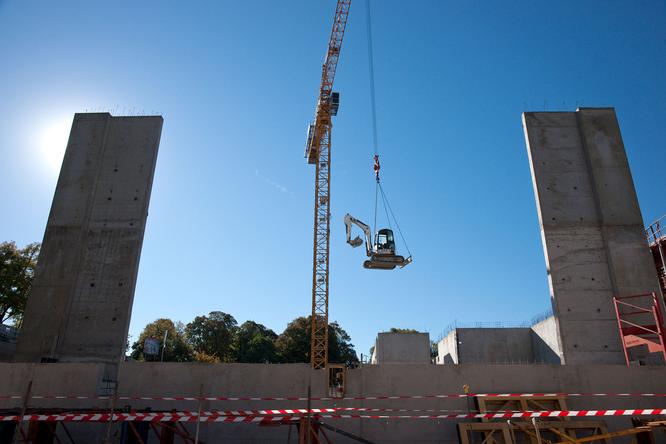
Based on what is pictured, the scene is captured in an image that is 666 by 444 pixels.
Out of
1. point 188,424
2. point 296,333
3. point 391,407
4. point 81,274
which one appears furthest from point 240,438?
point 296,333

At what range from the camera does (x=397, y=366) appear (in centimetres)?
1599

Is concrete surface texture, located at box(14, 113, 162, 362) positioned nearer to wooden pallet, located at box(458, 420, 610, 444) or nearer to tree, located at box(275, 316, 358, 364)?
wooden pallet, located at box(458, 420, 610, 444)

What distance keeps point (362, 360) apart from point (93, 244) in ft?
49.4

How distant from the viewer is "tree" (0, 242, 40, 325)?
31.7 meters

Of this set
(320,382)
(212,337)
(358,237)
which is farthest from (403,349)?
(212,337)

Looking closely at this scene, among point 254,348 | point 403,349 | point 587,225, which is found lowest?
point 403,349

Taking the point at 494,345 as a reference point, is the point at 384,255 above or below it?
above

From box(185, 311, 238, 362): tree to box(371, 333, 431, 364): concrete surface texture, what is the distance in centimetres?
2307

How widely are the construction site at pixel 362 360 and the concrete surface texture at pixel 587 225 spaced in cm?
7

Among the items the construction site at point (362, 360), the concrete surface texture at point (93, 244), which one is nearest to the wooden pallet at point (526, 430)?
the construction site at point (362, 360)

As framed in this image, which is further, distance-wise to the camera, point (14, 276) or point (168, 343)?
point (168, 343)

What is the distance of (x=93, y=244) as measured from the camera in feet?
81.0

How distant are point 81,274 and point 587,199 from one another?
89.3 feet

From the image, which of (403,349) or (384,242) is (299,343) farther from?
(384,242)
